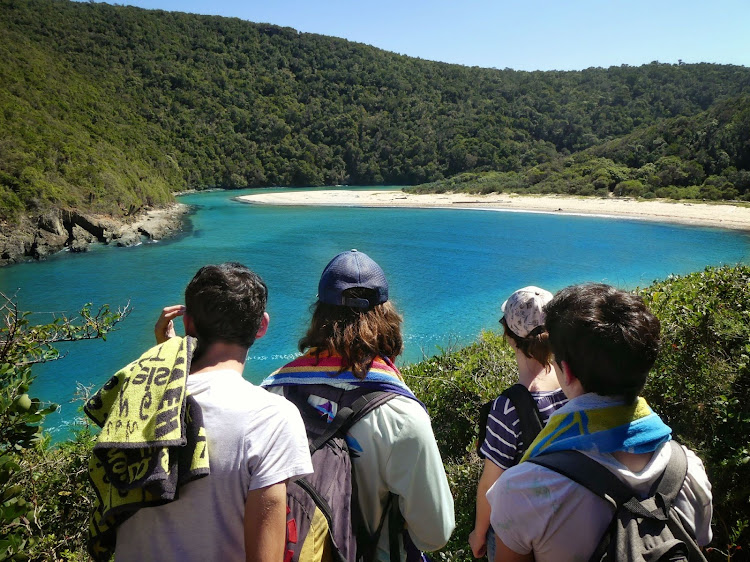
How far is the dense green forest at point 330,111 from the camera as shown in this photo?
1486 inches

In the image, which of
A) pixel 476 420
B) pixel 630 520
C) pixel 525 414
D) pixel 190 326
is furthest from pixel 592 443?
pixel 476 420

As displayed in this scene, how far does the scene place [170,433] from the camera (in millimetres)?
1170

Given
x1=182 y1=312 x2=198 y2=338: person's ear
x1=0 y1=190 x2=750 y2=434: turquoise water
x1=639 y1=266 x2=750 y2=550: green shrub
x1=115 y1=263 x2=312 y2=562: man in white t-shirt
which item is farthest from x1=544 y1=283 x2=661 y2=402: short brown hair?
x1=0 y1=190 x2=750 y2=434: turquoise water

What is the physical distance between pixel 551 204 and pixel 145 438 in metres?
41.7

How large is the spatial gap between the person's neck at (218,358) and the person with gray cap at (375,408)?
0.81 feet

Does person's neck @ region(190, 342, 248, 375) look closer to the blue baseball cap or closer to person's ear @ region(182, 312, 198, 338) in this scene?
person's ear @ region(182, 312, 198, 338)

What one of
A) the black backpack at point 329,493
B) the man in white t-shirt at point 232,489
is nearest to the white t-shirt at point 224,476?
the man in white t-shirt at point 232,489

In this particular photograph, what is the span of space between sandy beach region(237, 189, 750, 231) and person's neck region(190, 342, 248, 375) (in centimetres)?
3204

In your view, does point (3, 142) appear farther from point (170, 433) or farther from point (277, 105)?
point (277, 105)

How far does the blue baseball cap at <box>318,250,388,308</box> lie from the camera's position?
1.73 meters

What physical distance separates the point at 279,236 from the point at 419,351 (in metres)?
20.1

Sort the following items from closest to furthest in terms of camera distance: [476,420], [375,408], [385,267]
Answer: [375,408] → [476,420] → [385,267]

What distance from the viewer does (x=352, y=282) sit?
1.73m

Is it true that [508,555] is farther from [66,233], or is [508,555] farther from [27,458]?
[66,233]
